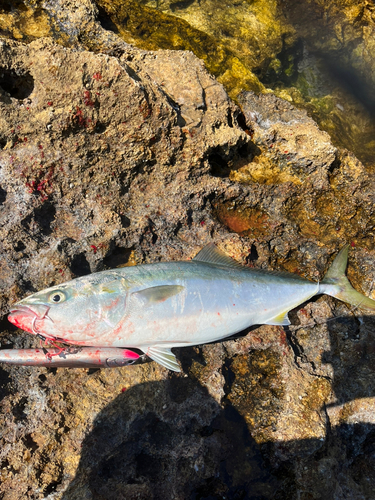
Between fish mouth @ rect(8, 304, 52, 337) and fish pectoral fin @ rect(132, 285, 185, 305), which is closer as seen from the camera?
fish mouth @ rect(8, 304, 52, 337)

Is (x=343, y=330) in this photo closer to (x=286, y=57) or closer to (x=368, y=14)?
(x=286, y=57)

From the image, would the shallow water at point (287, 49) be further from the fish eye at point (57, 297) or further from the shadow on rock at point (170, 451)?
the shadow on rock at point (170, 451)

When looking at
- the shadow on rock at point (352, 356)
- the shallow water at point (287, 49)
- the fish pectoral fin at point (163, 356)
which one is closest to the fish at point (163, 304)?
the fish pectoral fin at point (163, 356)

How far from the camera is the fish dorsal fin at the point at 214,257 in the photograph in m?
2.50

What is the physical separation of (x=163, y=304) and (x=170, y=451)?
1096 millimetres

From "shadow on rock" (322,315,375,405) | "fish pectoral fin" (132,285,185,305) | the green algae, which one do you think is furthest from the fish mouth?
the green algae

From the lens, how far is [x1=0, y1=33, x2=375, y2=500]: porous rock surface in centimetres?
221

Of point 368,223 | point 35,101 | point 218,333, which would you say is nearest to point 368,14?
point 368,223

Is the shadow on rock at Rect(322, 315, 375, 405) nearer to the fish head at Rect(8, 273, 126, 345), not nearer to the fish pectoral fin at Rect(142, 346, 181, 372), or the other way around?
the fish pectoral fin at Rect(142, 346, 181, 372)

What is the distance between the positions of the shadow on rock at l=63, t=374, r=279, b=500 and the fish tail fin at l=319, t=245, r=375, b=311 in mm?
1350

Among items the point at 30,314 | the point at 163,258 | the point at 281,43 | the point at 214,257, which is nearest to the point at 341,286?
the point at 214,257

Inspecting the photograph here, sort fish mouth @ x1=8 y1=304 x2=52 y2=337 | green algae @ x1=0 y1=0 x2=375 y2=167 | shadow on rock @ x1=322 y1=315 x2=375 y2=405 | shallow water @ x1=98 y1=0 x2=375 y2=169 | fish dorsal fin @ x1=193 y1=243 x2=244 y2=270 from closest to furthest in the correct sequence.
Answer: fish mouth @ x1=8 y1=304 x2=52 y2=337 → fish dorsal fin @ x1=193 y1=243 x2=244 y2=270 → shadow on rock @ x1=322 y1=315 x2=375 y2=405 → green algae @ x1=0 y1=0 x2=375 y2=167 → shallow water @ x1=98 y1=0 x2=375 y2=169

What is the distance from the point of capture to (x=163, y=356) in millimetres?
2201

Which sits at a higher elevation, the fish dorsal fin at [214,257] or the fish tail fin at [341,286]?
the fish dorsal fin at [214,257]
